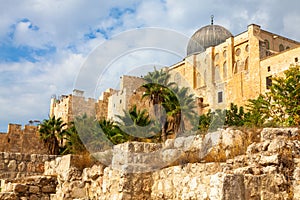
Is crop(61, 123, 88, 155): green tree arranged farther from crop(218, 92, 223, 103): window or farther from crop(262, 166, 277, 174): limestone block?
crop(218, 92, 223, 103): window

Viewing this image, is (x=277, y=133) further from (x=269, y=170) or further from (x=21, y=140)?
(x=21, y=140)

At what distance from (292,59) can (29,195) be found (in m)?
30.7

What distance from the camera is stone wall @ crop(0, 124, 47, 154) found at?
110 ft

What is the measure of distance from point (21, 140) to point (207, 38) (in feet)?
83.5

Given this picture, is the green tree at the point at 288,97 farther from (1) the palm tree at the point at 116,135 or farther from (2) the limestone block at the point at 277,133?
(2) the limestone block at the point at 277,133

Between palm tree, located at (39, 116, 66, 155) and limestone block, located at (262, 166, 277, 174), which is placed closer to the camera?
limestone block, located at (262, 166, 277, 174)

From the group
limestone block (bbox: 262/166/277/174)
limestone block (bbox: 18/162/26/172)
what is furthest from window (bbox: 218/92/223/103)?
limestone block (bbox: 262/166/277/174)

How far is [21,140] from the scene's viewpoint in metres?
34.1

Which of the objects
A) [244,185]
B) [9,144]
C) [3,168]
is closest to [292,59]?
[9,144]

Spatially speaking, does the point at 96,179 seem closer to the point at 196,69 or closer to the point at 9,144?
the point at 9,144

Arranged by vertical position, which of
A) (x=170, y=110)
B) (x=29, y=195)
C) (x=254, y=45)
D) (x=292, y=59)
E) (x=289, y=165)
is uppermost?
(x=254, y=45)

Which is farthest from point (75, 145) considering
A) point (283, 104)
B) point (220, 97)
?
point (220, 97)

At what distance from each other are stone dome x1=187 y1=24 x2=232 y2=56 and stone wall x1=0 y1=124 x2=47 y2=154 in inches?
826

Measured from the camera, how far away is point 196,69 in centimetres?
5009
